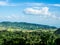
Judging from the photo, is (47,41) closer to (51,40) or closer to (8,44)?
(51,40)

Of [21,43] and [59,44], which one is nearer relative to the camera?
[59,44]

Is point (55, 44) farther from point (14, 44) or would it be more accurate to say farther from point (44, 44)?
point (14, 44)

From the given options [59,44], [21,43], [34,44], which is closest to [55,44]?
[59,44]

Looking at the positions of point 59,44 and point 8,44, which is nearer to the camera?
point 59,44

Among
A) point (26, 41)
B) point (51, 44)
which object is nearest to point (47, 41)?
point (51, 44)

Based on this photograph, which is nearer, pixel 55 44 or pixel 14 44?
pixel 55 44

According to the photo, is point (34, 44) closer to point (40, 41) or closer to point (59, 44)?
point (40, 41)

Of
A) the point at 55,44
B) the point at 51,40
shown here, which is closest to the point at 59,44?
the point at 55,44
